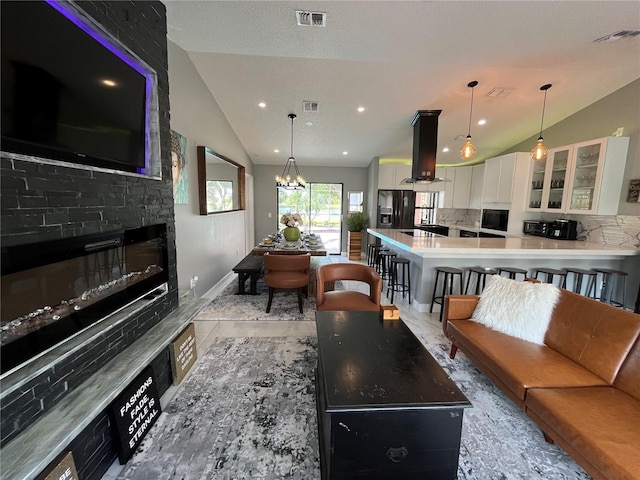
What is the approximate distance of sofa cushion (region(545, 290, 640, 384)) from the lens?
1.62 meters

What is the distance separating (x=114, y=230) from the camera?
1575 millimetres

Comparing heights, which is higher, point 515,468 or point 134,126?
point 134,126

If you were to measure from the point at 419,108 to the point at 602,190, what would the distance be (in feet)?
9.42

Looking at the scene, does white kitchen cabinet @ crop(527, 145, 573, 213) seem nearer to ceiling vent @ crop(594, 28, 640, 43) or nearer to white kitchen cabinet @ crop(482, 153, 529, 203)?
white kitchen cabinet @ crop(482, 153, 529, 203)

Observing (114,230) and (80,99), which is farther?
(114,230)

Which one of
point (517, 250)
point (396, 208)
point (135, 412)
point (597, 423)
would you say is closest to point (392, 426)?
point (597, 423)

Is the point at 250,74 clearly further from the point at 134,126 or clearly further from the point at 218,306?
the point at 218,306

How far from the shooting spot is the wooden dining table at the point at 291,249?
159 inches

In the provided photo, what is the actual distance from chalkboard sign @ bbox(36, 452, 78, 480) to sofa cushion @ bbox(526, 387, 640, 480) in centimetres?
228

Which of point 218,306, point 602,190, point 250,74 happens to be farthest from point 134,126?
point 602,190

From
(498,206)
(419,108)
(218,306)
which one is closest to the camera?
(218,306)

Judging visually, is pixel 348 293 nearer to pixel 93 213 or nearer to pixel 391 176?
pixel 93 213

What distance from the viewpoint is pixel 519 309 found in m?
2.19

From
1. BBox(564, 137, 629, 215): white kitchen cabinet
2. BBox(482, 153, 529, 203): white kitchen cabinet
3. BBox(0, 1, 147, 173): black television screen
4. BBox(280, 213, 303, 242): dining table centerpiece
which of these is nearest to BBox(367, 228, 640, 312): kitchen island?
BBox(564, 137, 629, 215): white kitchen cabinet
